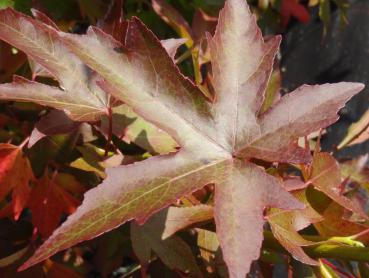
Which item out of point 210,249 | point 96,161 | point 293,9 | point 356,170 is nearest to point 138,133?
point 96,161

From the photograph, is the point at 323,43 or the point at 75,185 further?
the point at 323,43

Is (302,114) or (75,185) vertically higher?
(302,114)

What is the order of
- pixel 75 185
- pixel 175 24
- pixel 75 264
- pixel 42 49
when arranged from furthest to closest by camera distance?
pixel 75 264, pixel 175 24, pixel 75 185, pixel 42 49

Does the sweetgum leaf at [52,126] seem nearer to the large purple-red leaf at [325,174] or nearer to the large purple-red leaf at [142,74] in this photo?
the large purple-red leaf at [142,74]

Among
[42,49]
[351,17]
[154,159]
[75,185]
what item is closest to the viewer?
[154,159]

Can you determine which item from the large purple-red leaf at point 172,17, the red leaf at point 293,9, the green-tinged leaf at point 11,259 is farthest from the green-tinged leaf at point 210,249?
the red leaf at point 293,9

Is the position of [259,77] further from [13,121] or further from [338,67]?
[338,67]

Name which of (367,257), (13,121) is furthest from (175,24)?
(367,257)

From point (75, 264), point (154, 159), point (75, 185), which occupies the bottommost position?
point (75, 264)
